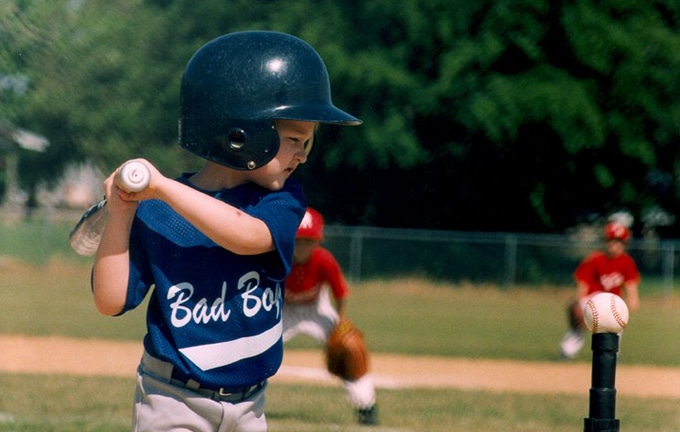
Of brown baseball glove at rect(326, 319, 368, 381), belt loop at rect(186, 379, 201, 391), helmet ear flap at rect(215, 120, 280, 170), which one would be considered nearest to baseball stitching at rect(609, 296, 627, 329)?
helmet ear flap at rect(215, 120, 280, 170)

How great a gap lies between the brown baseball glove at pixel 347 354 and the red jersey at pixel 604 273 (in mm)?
4846

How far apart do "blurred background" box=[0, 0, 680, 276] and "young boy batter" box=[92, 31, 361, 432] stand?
17170 mm

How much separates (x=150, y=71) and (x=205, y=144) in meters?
19.6

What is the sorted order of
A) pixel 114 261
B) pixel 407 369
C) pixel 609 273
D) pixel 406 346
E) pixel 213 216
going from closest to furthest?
pixel 213 216 < pixel 114 261 < pixel 407 369 < pixel 609 273 < pixel 406 346

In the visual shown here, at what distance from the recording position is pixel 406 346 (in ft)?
44.6

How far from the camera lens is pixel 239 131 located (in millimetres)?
2879

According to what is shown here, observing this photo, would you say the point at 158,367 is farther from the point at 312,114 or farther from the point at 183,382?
the point at 312,114

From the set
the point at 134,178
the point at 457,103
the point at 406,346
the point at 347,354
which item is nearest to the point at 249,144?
the point at 134,178

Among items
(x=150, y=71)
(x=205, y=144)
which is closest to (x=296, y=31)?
(x=150, y=71)

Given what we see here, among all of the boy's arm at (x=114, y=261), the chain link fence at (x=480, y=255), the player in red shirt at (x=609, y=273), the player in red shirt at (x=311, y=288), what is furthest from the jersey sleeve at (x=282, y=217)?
the chain link fence at (x=480, y=255)

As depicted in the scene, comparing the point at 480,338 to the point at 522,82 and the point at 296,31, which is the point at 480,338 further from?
the point at 296,31

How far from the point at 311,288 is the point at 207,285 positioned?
4861 mm

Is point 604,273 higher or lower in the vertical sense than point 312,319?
higher

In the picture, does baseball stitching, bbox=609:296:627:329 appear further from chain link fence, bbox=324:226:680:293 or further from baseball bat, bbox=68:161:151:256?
chain link fence, bbox=324:226:680:293
